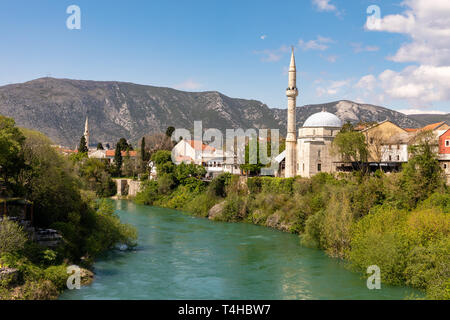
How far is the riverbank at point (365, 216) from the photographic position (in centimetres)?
2395

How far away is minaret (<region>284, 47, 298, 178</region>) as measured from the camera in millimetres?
53906

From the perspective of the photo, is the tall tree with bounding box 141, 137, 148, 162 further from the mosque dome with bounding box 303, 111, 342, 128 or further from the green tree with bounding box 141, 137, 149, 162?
the mosque dome with bounding box 303, 111, 342, 128

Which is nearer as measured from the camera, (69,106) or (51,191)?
(51,191)

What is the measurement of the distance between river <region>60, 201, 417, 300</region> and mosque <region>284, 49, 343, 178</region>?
1293 cm

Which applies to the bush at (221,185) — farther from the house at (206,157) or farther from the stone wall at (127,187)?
the stone wall at (127,187)

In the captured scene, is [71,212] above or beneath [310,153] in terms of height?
beneath

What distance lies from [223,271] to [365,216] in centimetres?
1058

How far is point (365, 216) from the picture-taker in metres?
30.7

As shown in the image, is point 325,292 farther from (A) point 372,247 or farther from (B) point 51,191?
(B) point 51,191

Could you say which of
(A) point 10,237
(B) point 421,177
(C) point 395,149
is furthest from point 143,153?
(A) point 10,237

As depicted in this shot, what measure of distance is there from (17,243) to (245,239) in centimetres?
2091

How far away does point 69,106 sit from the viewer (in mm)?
187875

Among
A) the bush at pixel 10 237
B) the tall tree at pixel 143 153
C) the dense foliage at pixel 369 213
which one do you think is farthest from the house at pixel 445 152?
the tall tree at pixel 143 153
